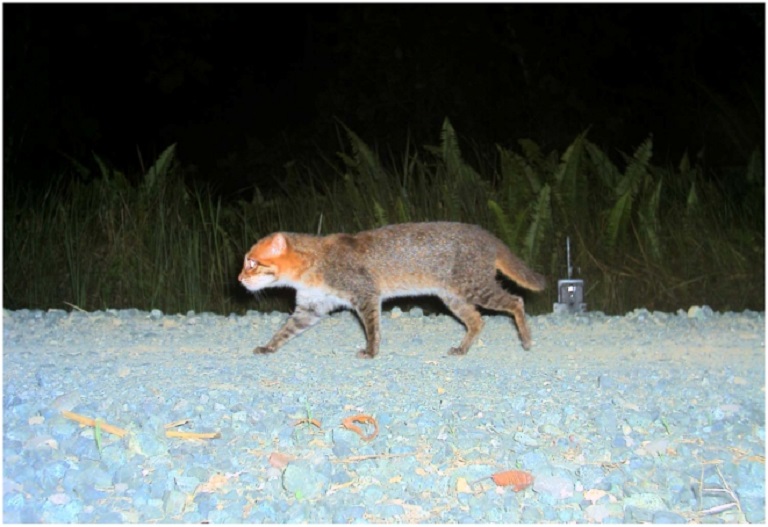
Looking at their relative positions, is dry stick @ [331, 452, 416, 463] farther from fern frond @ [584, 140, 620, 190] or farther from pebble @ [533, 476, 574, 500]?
fern frond @ [584, 140, 620, 190]

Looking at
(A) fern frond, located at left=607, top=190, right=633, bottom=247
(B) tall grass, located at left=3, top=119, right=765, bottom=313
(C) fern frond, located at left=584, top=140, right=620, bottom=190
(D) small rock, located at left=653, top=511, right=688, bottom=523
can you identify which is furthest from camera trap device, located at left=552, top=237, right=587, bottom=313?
(D) small rock, located at left=653, top=511, right=688, bottom=523

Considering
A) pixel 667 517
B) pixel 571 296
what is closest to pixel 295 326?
pixel 571 296

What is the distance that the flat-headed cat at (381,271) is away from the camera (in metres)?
5.92

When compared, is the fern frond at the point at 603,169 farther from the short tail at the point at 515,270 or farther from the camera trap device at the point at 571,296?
the short tail at the point at 515,270

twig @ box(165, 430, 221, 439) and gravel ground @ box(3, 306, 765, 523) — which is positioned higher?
twig @ box(165, 430, 221, 439)

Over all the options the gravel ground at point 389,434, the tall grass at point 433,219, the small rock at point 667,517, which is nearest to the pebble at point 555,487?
the gravel ground at point 389,434

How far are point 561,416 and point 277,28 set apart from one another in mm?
14570

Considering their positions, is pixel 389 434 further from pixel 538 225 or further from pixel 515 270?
pixel 538 225

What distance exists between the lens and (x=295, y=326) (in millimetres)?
5992

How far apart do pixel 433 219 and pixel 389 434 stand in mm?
5028

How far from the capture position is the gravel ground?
2879mm

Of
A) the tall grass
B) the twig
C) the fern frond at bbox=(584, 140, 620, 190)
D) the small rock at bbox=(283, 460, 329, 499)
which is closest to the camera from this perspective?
the small rock at bbox=(283, 460, 329, 499)

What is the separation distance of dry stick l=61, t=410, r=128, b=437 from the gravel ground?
0.05 ft

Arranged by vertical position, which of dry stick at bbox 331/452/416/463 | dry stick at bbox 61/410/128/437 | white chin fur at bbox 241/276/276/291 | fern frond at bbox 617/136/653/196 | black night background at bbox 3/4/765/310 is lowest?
dry stick at bbox 331/452/416/463
